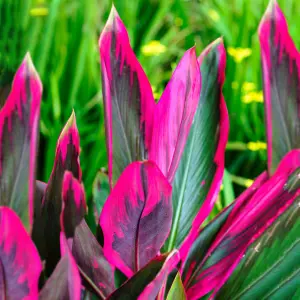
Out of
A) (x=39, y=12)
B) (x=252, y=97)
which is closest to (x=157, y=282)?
(x=252, y=97)

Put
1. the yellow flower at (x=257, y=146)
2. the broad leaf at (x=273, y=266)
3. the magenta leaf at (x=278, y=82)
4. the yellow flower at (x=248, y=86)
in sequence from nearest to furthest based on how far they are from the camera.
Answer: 1. the broad leaf at (x=273, y=266)
2. the magenta leaf at (x=278, y=82)
3. the yellow flower at (x=257, y=146)
4. the yellow flower at (x=248, y=86)

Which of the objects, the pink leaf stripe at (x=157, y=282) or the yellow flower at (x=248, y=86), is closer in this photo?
the pink leaf stripe at (x=157, y=282)

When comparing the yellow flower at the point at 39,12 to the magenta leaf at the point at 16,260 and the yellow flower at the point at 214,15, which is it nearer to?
the yellow flower at the point at 214,15

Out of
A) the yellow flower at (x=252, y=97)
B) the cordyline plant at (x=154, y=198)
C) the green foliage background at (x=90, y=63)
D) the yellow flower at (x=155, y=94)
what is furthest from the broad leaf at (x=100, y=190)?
the yellow flower at (x=252, y=97)

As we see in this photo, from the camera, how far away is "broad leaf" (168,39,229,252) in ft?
1.84

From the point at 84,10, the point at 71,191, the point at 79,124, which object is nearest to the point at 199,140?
the point at 71,191

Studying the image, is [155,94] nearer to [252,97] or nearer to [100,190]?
[252,97]

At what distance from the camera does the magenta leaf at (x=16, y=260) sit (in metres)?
0.38

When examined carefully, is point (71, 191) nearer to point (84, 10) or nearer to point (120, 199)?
point (120, 199)

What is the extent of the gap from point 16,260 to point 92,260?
94 mm

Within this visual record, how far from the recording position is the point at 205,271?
54 cm

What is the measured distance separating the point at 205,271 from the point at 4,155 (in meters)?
0.21

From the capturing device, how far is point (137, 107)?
0.53 meters

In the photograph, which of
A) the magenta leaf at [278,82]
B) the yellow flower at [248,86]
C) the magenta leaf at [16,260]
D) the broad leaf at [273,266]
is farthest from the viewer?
the yellow flower at [248,86]
